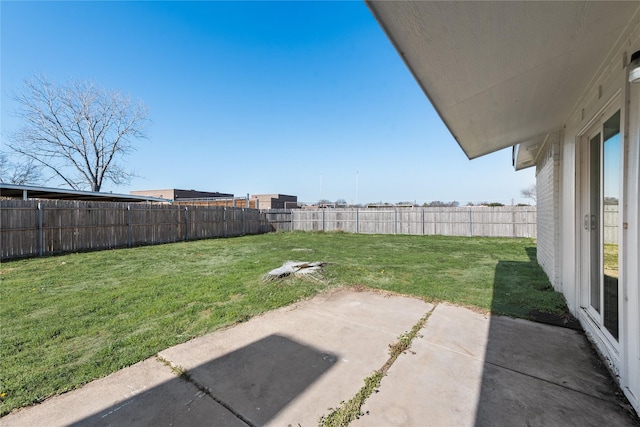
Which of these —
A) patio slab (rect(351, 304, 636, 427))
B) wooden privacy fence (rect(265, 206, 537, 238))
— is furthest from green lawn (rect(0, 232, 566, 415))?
wooden privacy fence (rect(265, 206, 537, 238))

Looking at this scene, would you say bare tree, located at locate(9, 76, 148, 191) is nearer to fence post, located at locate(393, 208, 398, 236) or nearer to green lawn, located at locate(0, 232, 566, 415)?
green lawn, located at locate(0, 232, 566, 415)

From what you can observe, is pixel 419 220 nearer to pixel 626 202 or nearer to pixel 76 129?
pixel 626 202

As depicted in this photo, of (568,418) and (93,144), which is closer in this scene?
(568,418)

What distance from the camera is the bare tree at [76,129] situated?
18.3m

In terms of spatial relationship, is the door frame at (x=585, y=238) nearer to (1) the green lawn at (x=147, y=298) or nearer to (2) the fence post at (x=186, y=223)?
(1) the green lawn at (x=147, y=298)

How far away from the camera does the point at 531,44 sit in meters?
1.69

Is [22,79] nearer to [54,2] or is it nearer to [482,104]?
[54,2]

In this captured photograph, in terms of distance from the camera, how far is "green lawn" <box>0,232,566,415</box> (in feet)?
7.39

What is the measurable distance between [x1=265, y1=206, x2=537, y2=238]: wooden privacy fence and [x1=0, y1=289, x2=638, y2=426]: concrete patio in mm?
Answer: 12429

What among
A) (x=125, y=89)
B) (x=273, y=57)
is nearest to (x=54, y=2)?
(x=273, y=57)

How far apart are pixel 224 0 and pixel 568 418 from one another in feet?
32.2

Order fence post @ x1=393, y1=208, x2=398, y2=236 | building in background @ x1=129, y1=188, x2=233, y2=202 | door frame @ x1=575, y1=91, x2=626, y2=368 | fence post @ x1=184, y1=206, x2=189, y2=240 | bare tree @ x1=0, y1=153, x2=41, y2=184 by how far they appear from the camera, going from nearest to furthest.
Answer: door frame @ x1=575, y1=91, x2=626, y2=368 → fence post @ x1=184, y1=206, x2=189, y2=240 → fence post @ x1=393, y1=208, x2=398, y2=236 → bare tree @ x1=0, y1=153, x2=41, y2=184 → building in background @ x1=129, y1=188, x2=233, y2=202

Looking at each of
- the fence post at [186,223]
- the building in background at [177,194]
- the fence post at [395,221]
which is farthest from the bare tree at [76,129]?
the fence post at [395,221]

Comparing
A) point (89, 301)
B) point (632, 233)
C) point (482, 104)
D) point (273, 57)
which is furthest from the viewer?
point (273, 57)
